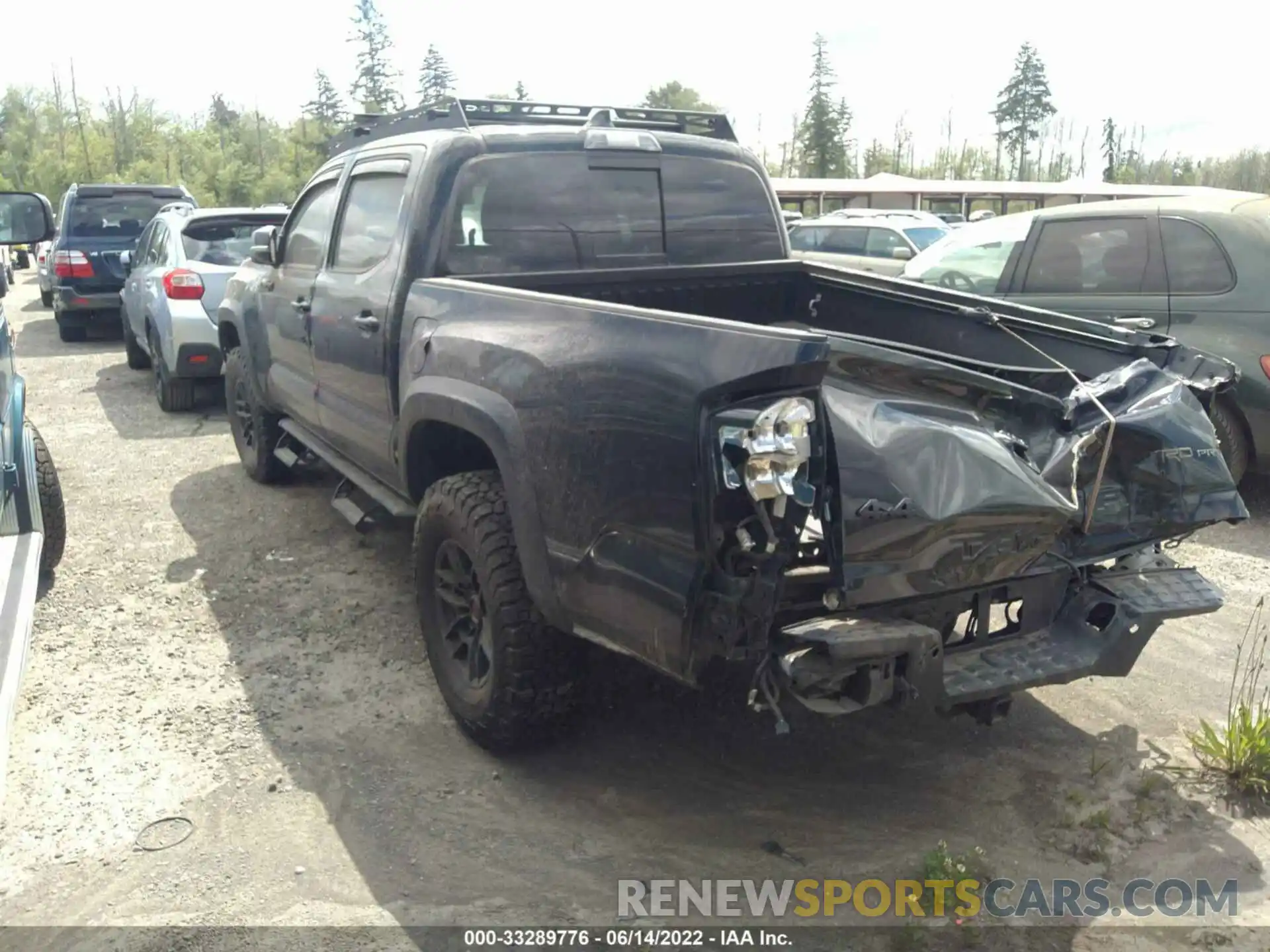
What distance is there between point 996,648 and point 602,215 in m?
2.44

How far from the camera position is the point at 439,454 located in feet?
13.5

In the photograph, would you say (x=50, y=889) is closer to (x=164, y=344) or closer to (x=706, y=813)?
(x=706, y=813)

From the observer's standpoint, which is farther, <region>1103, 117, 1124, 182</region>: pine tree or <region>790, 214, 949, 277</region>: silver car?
<region>1103, 117, 1124, 182</region>: pine tree

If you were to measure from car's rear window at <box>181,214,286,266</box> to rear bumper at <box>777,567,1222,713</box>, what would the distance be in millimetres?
7738

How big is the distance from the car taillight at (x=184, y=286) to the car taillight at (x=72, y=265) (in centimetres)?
522

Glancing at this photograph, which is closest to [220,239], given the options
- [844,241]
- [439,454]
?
[439,454]

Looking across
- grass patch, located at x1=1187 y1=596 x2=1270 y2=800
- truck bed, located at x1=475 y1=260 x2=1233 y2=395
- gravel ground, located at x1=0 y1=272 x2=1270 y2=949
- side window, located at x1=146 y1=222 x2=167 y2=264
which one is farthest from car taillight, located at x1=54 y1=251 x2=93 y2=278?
grass patch, located at x1=1187 y1=596 x2=1270 y2=800

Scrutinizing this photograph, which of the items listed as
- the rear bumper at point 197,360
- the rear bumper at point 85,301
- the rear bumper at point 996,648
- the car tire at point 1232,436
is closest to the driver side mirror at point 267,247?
the rear bumper at point 197,360

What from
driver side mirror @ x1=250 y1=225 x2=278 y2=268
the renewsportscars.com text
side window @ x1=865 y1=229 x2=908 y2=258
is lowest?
the renewsportscars.com text

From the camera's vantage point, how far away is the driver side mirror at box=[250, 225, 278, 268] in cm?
576

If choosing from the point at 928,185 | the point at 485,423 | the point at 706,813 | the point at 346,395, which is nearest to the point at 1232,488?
the point at 706,813

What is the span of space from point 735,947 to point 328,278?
135 inches

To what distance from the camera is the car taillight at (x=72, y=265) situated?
512 inches

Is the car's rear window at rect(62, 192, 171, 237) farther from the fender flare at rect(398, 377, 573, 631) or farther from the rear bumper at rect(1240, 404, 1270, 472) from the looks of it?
the rear bumper at rect(1240, 404, 1270, 472)
